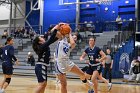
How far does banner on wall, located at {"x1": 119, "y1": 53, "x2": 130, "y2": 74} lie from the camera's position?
24.7 metres

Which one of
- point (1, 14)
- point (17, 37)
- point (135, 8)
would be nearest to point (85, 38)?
point (135, 8)

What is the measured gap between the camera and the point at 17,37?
34219 mm

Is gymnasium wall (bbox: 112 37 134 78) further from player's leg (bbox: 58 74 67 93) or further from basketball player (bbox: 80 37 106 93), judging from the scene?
player's leg (bbox: 58 74 67 93)

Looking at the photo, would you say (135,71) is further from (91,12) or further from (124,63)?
(91,12)

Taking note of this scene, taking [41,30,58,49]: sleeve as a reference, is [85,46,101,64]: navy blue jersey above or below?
below

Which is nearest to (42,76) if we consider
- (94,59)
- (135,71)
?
(94,59)

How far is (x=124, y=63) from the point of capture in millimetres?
24844

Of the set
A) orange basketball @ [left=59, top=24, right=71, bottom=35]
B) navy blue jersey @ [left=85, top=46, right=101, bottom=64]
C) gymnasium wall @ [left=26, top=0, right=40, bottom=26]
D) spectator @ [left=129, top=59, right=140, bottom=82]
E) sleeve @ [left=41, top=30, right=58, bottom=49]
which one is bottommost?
spectator @ [left=129, top=59, right=140, bottom=82]

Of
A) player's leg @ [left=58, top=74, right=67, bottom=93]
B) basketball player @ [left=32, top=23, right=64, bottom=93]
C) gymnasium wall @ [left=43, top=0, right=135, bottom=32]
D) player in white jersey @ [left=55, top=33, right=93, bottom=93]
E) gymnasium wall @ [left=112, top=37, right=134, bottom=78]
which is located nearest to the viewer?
basketball player @ [left=32, top=23, right=64, bottom=93]

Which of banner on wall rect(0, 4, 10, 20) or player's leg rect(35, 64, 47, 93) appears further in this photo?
banner on wall rect(0, 4, 10, 20)

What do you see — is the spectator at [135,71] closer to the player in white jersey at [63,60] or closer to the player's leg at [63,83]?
the player in white jersey at [63,60]

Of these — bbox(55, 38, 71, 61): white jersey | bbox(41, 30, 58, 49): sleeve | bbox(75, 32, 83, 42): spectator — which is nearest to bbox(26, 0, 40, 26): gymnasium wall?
bbox(75, 32, 83, 42): spectator

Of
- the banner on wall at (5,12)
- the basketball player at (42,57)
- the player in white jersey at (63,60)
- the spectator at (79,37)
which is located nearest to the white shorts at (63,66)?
the player in white jersey at (63,60)

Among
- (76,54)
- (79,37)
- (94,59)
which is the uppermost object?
(79,37)
